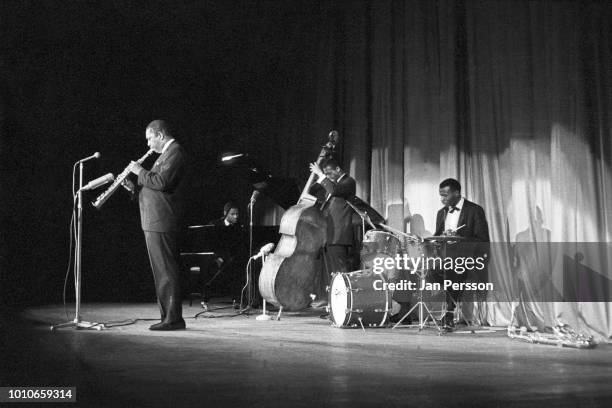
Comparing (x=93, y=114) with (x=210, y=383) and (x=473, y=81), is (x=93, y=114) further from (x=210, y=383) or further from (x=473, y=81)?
(x=210, y=383)

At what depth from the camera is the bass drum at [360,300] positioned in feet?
18.3

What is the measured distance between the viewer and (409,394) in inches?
118

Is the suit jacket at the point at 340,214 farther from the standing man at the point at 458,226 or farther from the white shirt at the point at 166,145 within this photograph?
the white shirt at the point at 166,145

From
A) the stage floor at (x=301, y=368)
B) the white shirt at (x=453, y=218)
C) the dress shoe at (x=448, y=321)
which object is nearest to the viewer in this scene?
A: the stage floor at (x=301, y=368)

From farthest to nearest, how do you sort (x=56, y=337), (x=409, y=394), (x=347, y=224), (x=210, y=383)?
(x=347, y=224)
(x=56, y=337)
(x=210, y=383)
(x=409, y=394)

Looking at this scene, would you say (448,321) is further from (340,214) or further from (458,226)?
(340,214)

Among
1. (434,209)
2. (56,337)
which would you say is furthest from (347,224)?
(56,337)

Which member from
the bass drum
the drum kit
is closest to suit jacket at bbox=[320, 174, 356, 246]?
the drum kit

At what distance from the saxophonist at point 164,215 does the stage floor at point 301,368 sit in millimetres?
422

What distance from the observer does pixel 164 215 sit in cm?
519

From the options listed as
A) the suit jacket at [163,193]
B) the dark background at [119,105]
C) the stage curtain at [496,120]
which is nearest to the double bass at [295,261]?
the suit jacket at [163,193]

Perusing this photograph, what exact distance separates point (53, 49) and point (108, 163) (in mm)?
1870

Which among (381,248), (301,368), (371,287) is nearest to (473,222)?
(381,248)

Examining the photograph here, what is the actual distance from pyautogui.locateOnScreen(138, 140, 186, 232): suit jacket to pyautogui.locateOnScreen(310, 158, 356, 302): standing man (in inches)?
64.6
